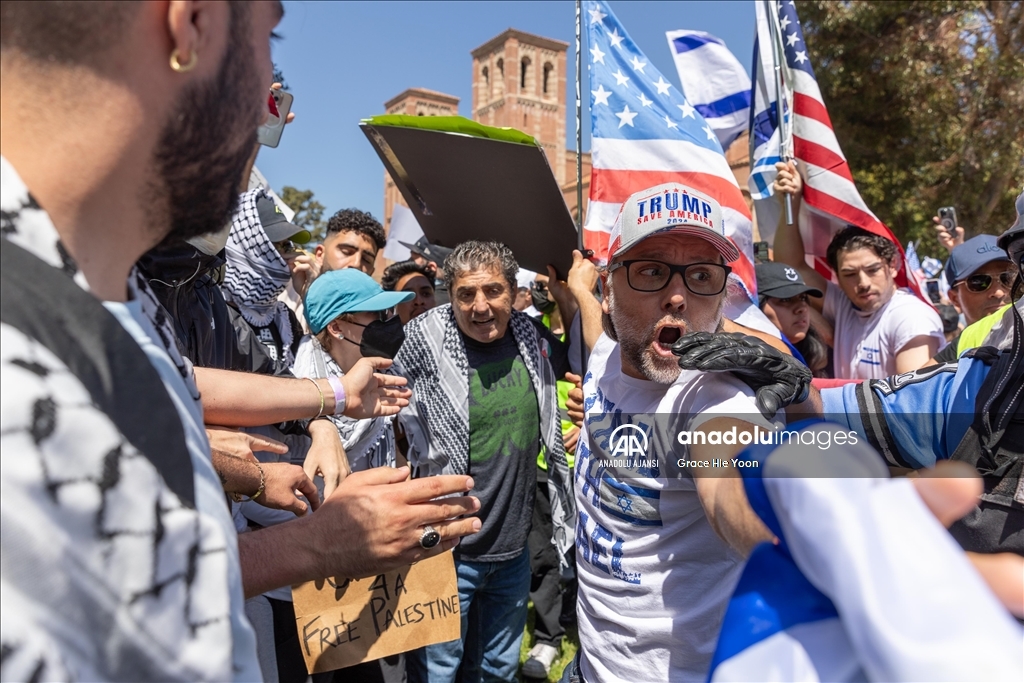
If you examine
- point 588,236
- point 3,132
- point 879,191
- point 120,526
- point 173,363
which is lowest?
point 120,526

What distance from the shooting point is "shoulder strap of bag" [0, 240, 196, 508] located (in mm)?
695

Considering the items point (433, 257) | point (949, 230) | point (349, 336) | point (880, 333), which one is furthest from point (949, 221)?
point (349, 336)

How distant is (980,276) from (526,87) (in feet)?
207

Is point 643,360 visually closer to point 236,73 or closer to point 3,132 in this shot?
point 236,73

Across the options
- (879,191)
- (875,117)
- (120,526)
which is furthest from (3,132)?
(875,117)

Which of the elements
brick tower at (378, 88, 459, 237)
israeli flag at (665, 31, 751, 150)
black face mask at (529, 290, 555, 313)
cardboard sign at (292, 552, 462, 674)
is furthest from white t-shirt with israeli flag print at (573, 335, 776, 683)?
brick tower at (378, 88, 459, 237)

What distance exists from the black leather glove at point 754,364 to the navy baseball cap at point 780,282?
108 inches

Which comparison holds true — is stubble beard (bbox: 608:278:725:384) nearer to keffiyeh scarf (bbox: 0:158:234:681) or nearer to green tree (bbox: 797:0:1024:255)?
keffiyeh scarf (bbox: 0:158:234:681)

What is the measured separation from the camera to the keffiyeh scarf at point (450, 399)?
3.54 metres

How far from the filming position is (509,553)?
11.7 ft

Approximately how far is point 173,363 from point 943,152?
14516 millimetres

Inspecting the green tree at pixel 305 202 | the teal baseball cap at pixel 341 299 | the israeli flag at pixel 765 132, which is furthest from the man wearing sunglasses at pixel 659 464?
the green tree at pixel 305 202

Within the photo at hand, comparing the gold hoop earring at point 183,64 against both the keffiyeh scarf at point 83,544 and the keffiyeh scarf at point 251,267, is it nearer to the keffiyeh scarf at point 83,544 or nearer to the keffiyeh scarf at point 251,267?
the keffiyeh scarf at point 83,544

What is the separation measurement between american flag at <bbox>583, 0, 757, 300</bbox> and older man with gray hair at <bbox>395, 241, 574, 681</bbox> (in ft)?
2.32
